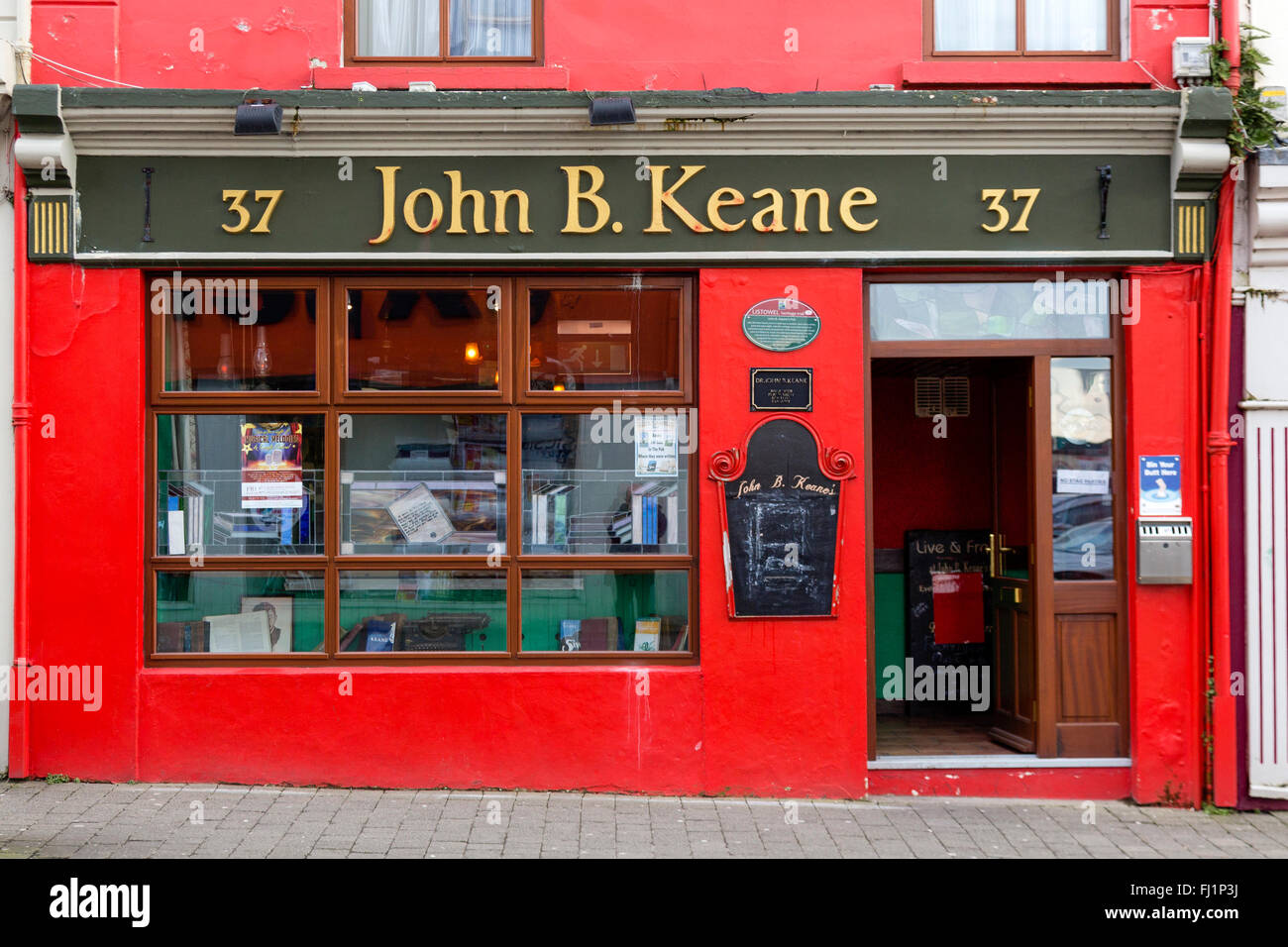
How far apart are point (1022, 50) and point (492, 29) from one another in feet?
11.3

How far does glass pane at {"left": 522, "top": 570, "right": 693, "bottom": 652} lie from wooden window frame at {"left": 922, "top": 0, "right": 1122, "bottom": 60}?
12.4 ft

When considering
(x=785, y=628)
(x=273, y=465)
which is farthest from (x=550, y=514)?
(x=273, y=465)

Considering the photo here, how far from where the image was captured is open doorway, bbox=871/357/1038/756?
9.15 meters

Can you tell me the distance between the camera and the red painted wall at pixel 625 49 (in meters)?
7.53

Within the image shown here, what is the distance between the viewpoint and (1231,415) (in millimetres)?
7594

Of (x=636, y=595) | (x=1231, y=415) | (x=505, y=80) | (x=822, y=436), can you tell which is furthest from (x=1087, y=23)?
(x=636, y=595)

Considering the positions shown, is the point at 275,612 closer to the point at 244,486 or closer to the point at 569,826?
the point at 244,486

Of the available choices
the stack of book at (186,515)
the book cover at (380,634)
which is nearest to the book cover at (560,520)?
the book cover at (380,634)

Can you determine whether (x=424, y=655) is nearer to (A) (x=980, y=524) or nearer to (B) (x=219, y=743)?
(B) (x=219, y=743)

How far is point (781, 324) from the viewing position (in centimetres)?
760

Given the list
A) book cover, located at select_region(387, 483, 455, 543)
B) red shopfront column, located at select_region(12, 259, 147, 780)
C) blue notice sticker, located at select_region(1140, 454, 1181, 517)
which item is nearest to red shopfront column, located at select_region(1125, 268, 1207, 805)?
blue notice sticker, located at select_region(1140, 454, 1181, 517)

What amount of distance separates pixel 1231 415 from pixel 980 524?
2478 mm

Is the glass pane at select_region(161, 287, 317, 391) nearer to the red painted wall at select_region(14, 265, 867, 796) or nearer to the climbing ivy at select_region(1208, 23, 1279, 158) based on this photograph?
the red painted wall at select_region(14, 265, 867, 796)

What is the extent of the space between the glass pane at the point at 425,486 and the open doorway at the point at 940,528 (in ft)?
10.9
